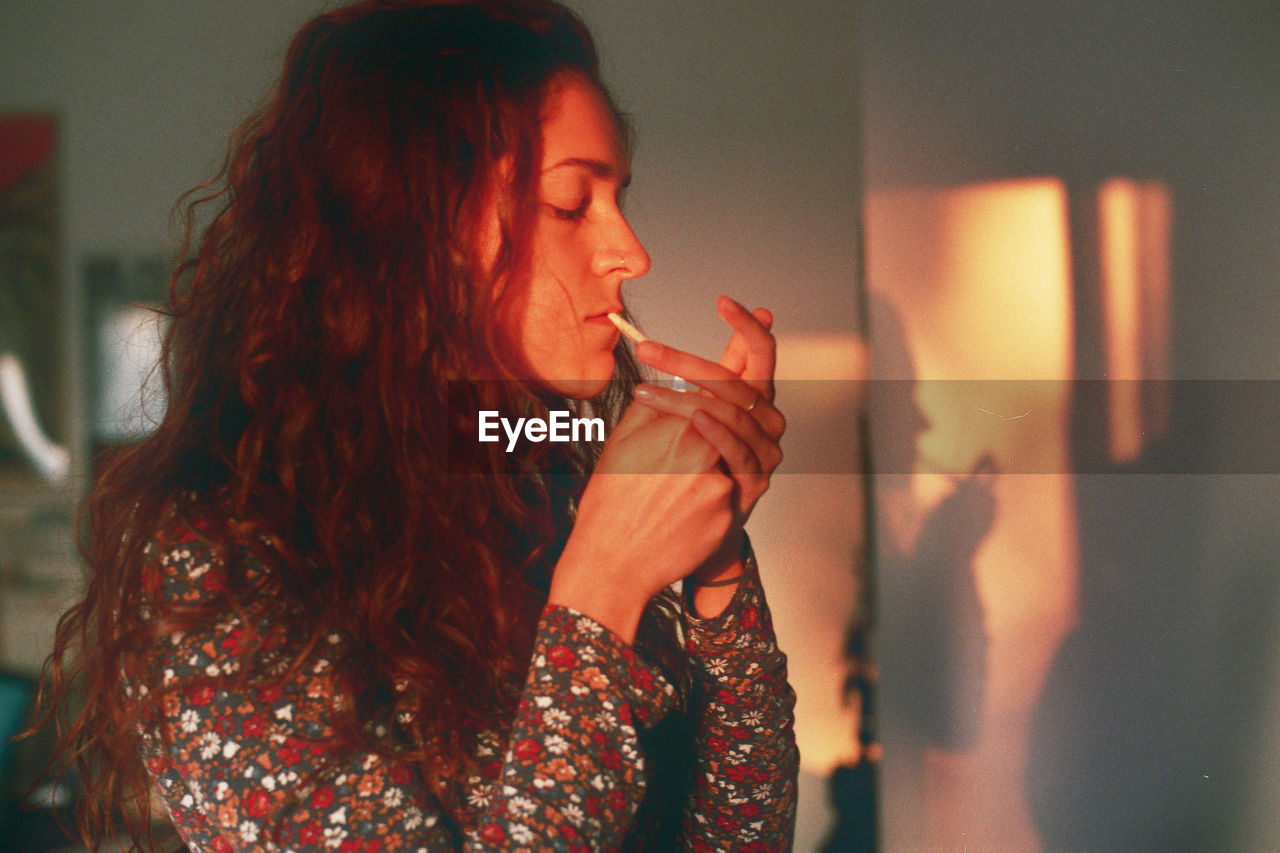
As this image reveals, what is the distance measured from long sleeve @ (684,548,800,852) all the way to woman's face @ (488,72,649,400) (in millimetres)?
246

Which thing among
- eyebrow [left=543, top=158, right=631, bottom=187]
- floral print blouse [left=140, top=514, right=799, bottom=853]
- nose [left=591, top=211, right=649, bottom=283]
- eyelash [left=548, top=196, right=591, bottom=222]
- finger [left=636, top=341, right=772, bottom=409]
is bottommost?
floral print blouse [left=140, top=514, right=799, bottom=853]

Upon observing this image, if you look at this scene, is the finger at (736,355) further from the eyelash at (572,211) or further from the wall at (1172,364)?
the wall at (1172,364)

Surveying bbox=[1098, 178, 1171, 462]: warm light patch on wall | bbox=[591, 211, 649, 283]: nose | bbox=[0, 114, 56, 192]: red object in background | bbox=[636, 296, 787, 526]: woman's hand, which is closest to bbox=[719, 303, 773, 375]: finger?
bbox=[636, 296, 787, 526]: woman's hand

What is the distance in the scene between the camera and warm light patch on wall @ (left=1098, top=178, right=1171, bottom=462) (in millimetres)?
978

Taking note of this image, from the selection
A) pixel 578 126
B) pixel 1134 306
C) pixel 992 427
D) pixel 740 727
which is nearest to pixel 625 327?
pixel 578 126

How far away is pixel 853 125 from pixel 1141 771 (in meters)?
0.88

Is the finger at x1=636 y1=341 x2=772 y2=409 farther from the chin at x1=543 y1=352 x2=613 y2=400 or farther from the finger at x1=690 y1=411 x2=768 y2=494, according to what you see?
the chin at x1=543 y1=352 x2=613 y2=400

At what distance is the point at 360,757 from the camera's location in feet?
1.54

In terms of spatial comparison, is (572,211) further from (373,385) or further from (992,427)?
(992,427)

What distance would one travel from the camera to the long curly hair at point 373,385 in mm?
537

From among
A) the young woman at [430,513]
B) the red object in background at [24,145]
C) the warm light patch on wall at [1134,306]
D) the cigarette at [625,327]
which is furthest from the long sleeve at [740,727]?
the red object in background at [24,145]

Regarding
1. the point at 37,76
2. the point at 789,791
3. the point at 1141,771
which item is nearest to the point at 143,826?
the point at 789,791

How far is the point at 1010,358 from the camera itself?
989 mm

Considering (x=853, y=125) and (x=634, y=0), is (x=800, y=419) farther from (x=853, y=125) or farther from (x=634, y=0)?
(x=634, y=0)
